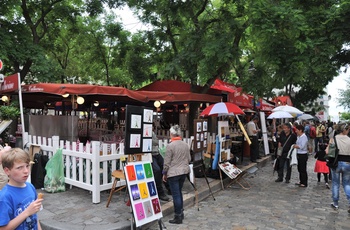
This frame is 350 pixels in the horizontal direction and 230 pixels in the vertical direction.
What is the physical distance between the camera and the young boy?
7.01 ft

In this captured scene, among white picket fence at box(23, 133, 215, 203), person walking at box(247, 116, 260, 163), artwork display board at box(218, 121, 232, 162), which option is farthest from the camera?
person walking at box(247, 116, 260, 163)

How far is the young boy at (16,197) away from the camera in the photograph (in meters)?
2.14

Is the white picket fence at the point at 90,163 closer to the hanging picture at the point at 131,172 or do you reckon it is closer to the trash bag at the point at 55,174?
the trash bag at the point at 55,174

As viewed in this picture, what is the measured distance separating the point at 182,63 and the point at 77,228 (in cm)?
674

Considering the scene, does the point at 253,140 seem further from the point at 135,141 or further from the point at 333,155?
the point at 135,141

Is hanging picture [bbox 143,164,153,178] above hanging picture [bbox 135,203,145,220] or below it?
above

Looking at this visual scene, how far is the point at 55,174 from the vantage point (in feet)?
20.5

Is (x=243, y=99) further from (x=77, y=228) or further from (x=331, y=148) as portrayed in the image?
(x=77, y=228)

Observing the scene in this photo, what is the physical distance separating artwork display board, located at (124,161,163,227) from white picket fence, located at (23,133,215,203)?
887 mm

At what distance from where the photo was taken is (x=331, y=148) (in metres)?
6.19

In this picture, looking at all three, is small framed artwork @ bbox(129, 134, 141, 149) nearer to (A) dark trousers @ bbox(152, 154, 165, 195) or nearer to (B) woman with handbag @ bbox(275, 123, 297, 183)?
(A) dark trousers @ bbox(152, 154, 165, 195)

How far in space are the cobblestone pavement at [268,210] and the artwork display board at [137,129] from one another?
57.3 inches

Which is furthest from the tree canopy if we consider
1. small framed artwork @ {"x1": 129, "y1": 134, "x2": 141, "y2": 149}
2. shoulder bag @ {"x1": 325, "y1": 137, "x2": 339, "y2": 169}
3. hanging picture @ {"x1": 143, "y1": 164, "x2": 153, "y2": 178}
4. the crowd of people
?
hanging picture @ {"x1": 143, "y1": 164, "x2": 153, "y2": 178}

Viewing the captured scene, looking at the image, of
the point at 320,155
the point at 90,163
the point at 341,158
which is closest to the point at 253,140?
the point at 320,155
